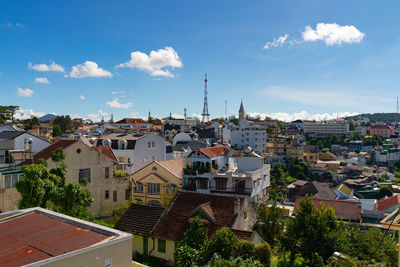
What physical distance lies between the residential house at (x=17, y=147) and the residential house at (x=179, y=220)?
368 inches

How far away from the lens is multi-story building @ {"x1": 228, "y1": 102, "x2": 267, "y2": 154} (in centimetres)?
9056

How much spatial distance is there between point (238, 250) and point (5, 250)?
29.7 feet

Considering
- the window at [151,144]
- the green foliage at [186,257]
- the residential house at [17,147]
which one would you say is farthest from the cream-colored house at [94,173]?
the window at [151,144]

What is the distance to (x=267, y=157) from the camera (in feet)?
289

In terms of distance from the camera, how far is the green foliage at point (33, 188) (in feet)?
50.5

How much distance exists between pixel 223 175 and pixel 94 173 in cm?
1218

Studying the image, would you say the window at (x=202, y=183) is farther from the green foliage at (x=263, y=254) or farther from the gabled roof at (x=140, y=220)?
the green foliage at (x=263, y=254)

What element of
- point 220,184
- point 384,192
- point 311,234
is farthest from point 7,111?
→ point 384,192

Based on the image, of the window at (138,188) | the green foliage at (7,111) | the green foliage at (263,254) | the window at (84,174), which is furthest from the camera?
the green foliage at (7,111)

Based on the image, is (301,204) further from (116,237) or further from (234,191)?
(116,237)

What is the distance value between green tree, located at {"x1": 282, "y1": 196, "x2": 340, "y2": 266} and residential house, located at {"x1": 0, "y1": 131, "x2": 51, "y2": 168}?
19.7 meters

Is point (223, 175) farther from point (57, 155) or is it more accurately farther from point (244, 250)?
point (244, 250)

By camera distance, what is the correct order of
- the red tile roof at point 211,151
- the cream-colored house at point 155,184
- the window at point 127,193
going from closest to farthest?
the window at point 127,193
the cream-colored house at point 155,184
the red tile roof at point 211,151

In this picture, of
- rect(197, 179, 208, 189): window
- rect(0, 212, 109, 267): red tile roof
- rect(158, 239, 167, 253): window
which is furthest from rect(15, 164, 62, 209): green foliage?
rect(197, 179, 208, 189): window
